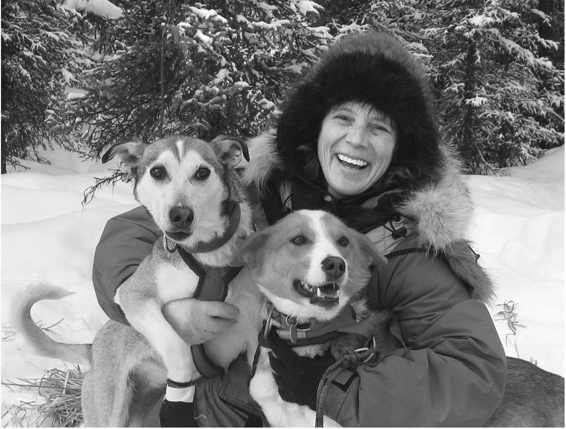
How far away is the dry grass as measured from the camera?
11.4 ft

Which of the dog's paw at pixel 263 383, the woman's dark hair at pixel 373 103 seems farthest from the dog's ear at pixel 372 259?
the dog's paw at pixel 263 383

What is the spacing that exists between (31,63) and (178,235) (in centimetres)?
1066

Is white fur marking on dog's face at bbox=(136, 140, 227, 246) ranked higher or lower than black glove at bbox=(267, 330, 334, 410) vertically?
higher

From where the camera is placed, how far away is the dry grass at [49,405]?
11.4 feet

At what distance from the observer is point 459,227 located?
2551 mm

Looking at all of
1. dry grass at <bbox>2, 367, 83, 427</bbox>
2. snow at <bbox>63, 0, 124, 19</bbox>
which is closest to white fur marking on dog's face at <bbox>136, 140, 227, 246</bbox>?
dry grass at <bbox>2, 367, 83, 427</bbox>

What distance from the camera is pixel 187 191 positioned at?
8.27 feet

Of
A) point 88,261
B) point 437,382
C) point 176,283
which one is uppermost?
point 437,382

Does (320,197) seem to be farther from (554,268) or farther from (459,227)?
(554,268)

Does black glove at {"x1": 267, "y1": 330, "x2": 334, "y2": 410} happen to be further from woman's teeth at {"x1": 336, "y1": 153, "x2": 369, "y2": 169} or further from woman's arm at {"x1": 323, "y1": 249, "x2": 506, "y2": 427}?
woman's teeth at {"x1": 336, "y1": 153, "x2": 369, "y2": 169}

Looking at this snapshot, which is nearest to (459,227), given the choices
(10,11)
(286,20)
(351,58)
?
(351,58)

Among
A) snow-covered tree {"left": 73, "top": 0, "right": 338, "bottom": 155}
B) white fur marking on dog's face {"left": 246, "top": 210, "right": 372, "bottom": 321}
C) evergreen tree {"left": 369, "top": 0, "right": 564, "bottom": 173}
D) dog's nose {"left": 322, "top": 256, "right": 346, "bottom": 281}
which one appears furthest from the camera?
evergreen tree {"left": 369, "top": 0, "right": 564, "bottom": 173}

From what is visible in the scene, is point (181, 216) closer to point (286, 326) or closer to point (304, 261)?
point (304, 261)

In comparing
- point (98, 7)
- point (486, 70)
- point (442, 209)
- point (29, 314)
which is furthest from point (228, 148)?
point (486, 70)
